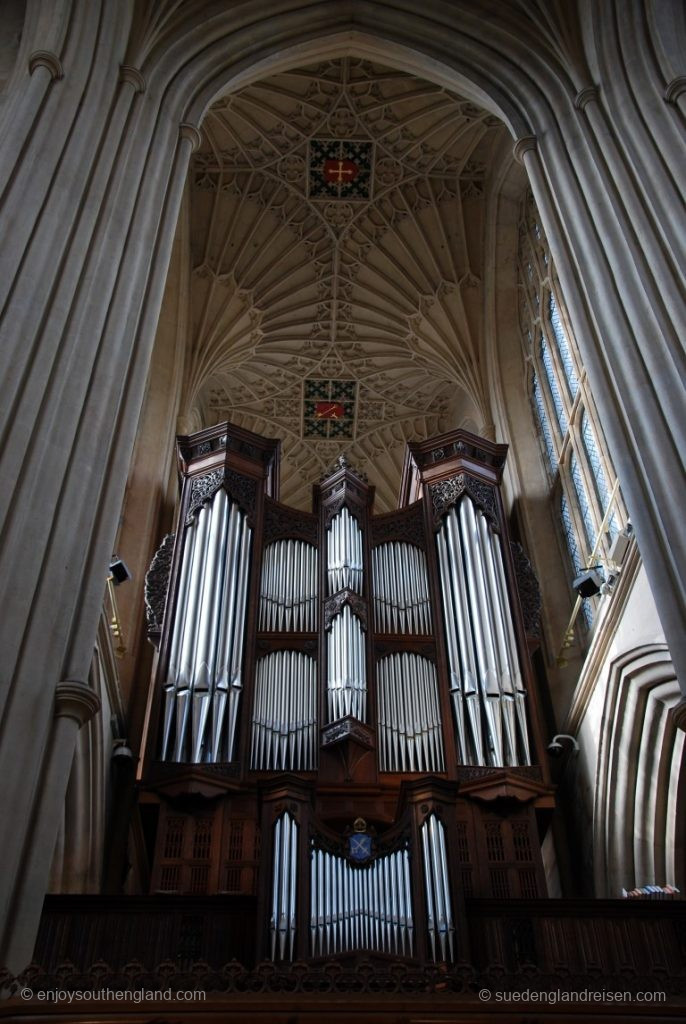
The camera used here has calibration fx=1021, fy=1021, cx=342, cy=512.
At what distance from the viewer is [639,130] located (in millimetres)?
10086

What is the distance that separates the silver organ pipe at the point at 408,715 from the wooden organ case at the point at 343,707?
2 cm

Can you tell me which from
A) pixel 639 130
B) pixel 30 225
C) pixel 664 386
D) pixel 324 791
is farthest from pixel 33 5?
pixel 324 791

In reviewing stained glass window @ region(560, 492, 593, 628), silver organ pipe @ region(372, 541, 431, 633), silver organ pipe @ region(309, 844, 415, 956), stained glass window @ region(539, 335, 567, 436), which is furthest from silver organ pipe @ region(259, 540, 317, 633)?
stained glass window @ region(539, 335, 567, 436)

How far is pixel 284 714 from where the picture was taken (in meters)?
10.7

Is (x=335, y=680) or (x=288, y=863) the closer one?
(x=288, y=863)

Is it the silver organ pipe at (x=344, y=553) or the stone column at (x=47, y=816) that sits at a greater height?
the silver organ pipe at (x=344, y=553)

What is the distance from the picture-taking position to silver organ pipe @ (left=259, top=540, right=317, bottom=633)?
39.0 ft

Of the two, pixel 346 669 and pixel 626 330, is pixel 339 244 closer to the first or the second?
pixel 346 669

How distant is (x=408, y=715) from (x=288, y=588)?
2.41m

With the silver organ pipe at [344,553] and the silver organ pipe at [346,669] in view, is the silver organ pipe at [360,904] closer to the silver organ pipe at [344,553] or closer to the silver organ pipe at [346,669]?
the silver organ pipe at [346,669]

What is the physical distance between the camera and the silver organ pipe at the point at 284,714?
10.3 metres

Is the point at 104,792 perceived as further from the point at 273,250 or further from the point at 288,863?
the point at 273,250

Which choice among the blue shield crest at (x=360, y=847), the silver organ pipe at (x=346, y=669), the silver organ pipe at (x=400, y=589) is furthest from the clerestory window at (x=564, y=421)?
the blue shield crest at (x=360, y=847)

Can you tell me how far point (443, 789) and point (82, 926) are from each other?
3.08 m
